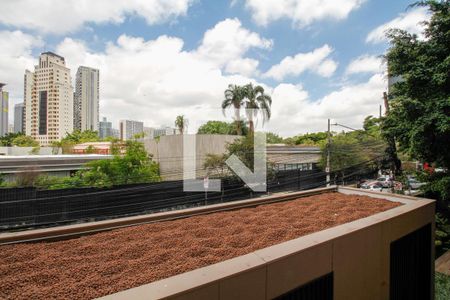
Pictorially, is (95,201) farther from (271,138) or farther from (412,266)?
(271,138)

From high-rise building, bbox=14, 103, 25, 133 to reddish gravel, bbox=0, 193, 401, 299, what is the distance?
45966 millimetres

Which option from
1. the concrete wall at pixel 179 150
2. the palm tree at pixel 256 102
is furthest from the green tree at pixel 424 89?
the palm tree at pixel 256 102

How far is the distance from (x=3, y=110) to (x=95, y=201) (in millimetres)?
33433

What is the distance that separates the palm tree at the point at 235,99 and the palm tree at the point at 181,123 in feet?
10.1

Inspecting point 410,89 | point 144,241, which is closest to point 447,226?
point 410,89

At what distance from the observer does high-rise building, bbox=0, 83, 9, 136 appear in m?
29.0

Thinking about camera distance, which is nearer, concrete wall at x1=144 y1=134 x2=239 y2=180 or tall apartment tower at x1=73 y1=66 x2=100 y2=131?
concrete wall at x1=144 y1=134 x2=239 y2=180

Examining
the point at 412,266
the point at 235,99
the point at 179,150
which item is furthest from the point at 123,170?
the point at 412,266

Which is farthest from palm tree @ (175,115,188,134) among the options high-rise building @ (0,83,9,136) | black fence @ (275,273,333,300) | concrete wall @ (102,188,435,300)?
high-rise building @ (0,83,9,136)

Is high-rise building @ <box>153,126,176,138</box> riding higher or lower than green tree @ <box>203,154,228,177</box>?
higher

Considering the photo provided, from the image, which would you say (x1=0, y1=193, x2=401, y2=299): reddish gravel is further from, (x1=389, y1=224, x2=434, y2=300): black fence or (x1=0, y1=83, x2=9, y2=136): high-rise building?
(x1=0, y1=83, x2=9, y2=136): high-rise building

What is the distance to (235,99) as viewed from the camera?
17.2 m

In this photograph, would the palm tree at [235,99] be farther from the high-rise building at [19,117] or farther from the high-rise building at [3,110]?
the high-rise building at [19,117]

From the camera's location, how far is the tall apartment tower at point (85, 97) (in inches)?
1437
